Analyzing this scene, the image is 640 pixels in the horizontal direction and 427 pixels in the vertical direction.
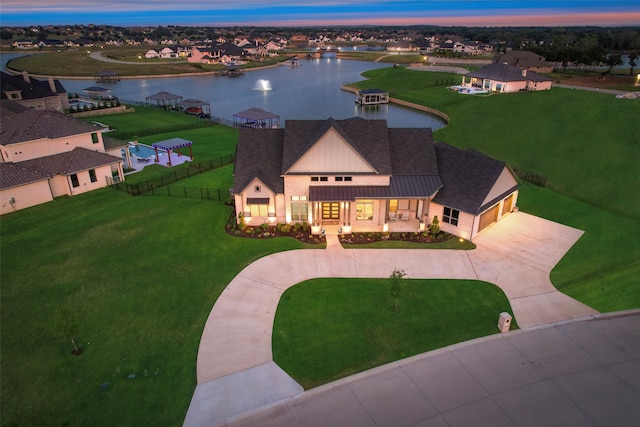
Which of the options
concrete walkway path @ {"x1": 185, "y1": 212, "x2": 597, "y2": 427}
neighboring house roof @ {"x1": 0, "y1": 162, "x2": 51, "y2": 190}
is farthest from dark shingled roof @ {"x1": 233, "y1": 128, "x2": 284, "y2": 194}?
neighboring house roof @ {"x1": 0, "y1": 162, "x2": 51, "y2": 190}

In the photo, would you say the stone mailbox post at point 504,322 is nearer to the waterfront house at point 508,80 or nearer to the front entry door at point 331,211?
the front entry door at point 331,211

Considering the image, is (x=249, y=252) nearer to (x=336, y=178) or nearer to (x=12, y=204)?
(x=336, y=178)

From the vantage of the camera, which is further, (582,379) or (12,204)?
(12,204)

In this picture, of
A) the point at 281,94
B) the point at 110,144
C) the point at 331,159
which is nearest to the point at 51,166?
the point at 110,144

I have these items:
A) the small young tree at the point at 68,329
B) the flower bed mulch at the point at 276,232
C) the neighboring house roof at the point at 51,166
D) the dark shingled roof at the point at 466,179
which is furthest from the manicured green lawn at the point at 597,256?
the neighboring house roof at the point at 51,166

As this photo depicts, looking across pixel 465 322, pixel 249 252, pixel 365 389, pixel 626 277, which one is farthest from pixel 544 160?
pixel 365 389

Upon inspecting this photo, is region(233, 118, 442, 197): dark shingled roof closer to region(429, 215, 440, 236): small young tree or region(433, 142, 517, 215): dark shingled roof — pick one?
region(433, 142, 517, 215): dark shingled roof
